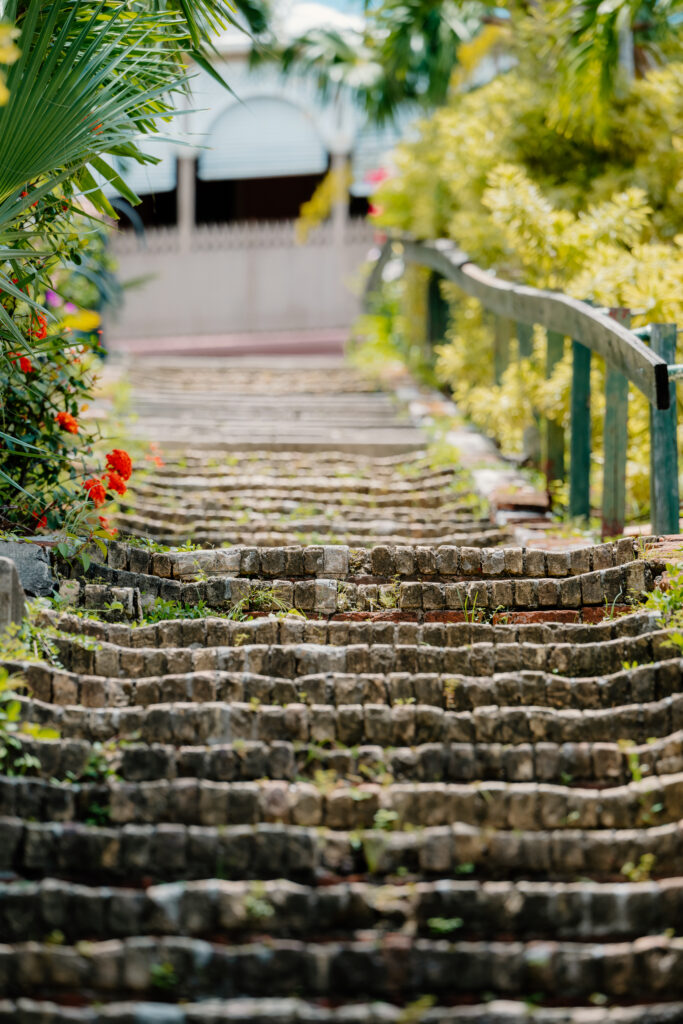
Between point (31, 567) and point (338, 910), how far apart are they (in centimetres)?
160

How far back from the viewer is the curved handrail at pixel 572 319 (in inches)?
163

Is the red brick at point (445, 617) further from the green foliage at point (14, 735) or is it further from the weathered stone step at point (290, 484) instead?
the weathered stone step at point (290, 484)

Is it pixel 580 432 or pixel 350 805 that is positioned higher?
pixel 580 432

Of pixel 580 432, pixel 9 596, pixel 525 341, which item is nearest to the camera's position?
pixel 9 596

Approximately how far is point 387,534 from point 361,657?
174 cm

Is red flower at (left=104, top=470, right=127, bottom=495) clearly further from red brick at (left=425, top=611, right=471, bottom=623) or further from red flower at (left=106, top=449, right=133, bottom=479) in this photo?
red brick at (left=425, top=611, right=471, bottom=623)

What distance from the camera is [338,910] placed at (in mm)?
2570

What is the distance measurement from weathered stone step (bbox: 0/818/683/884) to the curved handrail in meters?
1.83

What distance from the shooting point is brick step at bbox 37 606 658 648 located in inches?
138

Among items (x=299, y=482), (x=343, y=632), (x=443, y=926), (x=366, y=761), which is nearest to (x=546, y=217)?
(x=299, y=482)

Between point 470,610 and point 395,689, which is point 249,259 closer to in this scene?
point 470,610

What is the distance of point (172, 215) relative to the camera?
19.0 m

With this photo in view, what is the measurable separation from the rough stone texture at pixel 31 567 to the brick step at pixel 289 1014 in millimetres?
1505

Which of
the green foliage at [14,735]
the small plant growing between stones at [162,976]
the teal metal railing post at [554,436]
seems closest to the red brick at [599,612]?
the green foliage at [14,735]
